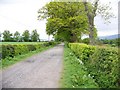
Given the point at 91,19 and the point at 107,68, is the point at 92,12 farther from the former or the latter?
the point at 107,68

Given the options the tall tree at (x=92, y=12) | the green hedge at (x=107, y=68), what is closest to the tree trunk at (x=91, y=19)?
the tall tree at (x=92, y=12)

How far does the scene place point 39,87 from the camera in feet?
27.9

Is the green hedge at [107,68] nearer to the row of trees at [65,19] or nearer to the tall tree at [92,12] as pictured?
the tall tree at [92,12]

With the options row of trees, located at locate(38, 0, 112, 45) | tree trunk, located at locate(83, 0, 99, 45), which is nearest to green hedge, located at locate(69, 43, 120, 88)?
tree trunk, located at locate(83, 0, 99, 45)

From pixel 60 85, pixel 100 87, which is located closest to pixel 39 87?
pixel 60 85

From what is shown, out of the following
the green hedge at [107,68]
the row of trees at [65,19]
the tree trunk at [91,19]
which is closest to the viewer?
the green hedge at [107,68]

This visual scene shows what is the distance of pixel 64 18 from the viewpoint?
47.7 metres

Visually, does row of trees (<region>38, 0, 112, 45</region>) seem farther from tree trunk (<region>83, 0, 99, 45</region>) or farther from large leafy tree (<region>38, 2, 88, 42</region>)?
tree trunk (<region>83, 0, 99, 45</region>)

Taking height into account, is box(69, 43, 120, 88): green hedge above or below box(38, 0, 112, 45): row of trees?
below

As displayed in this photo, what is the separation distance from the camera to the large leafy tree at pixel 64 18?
43.9 m

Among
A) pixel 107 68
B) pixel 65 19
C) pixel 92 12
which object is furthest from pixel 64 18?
pixel 107 68

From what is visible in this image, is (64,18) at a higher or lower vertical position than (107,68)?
higher

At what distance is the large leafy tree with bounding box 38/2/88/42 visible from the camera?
144 ft

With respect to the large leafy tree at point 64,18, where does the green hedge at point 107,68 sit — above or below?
below
